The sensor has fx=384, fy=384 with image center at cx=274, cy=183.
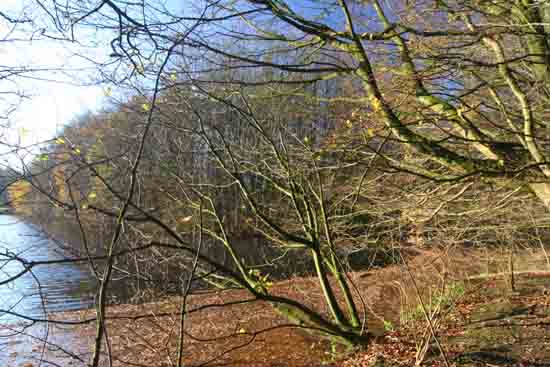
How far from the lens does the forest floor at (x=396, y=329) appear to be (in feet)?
13.7

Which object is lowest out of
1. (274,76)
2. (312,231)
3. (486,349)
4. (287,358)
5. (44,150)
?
(287,358)

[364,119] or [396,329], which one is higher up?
[364,119]

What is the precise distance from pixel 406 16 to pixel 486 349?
402 cm

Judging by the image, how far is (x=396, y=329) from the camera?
269 inches

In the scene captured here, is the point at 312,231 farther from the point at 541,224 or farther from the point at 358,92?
the point at 541,224

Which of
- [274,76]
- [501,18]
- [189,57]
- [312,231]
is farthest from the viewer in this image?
[274,76]

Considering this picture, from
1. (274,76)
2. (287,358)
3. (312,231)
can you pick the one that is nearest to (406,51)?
(274,76)

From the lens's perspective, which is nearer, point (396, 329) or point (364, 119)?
point (364, 119)

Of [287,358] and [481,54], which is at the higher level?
[481,54]

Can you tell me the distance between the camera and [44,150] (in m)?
3.78

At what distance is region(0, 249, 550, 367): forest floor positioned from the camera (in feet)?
13.7

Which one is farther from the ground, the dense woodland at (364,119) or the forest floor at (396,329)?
the dense woodland at (364,119)

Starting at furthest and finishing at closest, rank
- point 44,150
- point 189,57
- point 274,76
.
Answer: point 274,76 < point 44,150 < point 189,57

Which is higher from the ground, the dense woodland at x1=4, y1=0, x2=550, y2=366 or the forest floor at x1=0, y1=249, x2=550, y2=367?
the dense woodland at x1=4, y1=0, x2=550, y2=366
